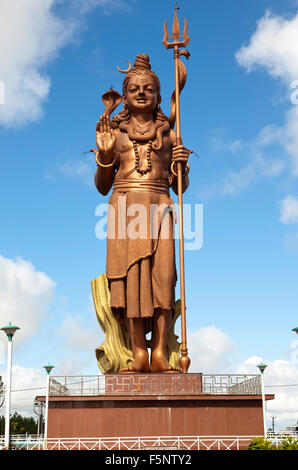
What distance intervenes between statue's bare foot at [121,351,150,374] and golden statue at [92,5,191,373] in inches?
0.6

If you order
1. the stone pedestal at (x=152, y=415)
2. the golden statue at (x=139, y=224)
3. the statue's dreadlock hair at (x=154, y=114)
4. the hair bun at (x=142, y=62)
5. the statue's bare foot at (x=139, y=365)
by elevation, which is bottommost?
the stone pedestal at (x=152, y=415)

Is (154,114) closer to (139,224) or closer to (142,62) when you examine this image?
(142,62)

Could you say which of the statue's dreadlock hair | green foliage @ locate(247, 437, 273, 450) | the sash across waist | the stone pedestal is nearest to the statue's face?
the statue's dreadlock hair

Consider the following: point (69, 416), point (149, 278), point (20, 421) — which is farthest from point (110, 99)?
point (20, 421)

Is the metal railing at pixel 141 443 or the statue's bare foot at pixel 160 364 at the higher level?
the statue's bare foot at pixel 160 364

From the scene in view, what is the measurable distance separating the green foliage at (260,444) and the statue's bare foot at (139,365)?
2.18 meters

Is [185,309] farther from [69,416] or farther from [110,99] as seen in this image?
[110,99]

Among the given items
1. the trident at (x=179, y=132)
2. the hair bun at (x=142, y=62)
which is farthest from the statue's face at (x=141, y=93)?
the trident at (x=179, y=132)

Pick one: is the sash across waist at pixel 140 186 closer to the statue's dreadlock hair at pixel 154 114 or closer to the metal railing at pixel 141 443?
the statue's dreadlock hair at pixel 154 114

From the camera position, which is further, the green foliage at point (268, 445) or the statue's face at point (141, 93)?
the statue's face at point (141, 93)

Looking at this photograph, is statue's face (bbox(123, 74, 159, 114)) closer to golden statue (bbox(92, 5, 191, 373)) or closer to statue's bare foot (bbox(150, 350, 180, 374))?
golden statue (bbox(92, 5, 191, 373))

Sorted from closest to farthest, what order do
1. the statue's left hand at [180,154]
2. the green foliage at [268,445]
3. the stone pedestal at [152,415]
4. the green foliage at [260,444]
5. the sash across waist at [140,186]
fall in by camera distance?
the green foliage at [268,445] → the green foliage at [260,444] → the stone pedestal at [152,415] → the sash across waist at [140,186] → the statue's left hand at [180,154]

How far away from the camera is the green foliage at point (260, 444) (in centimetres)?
795

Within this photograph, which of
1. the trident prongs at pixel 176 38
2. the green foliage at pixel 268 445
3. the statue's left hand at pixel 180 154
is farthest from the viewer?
the trident prongs at pixel 176 38
